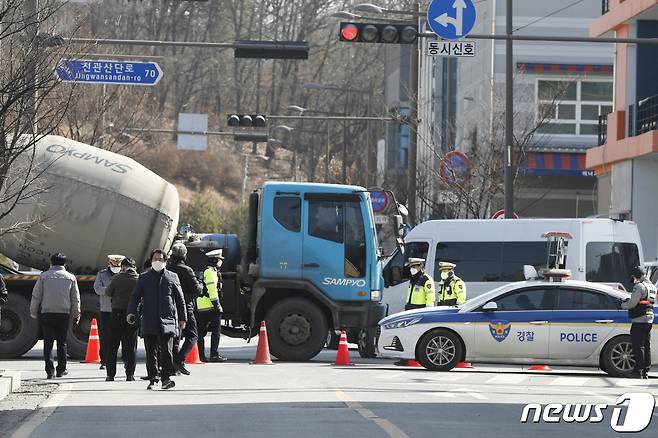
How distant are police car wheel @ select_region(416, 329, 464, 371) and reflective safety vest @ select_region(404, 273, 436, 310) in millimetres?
2229

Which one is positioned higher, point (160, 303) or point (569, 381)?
point (160, 303)

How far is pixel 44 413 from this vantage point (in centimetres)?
1572

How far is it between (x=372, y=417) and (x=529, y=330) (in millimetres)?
8260

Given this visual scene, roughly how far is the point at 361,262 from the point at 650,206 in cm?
1487

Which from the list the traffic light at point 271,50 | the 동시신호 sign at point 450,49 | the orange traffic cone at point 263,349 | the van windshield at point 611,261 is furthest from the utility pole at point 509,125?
the orange traffic cone at point 263,349

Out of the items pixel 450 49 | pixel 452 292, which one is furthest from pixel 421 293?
pixel 450 49

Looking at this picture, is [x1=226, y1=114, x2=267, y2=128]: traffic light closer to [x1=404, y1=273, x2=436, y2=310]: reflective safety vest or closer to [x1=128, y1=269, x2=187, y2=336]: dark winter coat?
[x1=404, y1=273, x2=436, y2=310]: reflective safety vest

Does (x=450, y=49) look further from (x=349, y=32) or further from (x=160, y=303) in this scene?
(x=160, y=303)

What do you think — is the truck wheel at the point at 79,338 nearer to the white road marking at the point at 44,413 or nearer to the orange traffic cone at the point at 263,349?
the orange traffic cone at the point at 263,349

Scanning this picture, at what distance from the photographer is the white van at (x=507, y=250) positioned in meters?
29.1

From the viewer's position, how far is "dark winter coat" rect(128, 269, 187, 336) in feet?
60.6

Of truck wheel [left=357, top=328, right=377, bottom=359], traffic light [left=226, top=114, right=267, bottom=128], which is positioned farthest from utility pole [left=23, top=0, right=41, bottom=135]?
traffic light [left=226, top=114, right=267, bottom=128]

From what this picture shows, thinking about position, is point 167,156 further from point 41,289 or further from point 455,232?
point 41,289

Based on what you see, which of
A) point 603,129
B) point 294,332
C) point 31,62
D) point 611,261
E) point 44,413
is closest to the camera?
point 44,413
